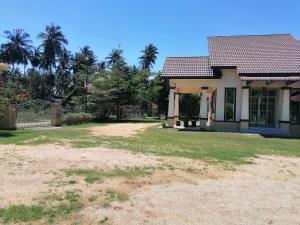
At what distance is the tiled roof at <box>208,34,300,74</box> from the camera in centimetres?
2466

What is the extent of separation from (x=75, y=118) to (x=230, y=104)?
1100cm

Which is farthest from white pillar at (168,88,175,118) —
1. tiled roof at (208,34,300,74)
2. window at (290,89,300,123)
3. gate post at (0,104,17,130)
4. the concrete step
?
gate post at (0,104,17,130)

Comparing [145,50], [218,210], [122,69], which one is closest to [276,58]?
[122,69]

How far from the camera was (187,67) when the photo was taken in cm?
2666

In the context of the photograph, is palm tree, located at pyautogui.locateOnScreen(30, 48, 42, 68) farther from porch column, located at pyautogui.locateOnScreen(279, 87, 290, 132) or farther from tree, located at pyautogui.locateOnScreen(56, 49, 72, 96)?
porch column, located at pyautogui.locateOnScreen(279, 87, 290, 132)

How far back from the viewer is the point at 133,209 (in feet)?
20.4

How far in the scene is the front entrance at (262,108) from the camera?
25.4 m

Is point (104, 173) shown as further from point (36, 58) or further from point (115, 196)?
point (36, 58)

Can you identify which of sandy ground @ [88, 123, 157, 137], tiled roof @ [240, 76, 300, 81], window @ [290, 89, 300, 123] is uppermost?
tiled roof @ [240, 76, 300, 81]

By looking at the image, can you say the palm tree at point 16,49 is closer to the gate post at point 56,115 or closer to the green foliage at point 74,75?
the green foliage at point 74,75

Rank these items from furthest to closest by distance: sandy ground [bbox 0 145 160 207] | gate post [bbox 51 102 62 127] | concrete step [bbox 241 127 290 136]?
gate post [bbox 51 102 62 127], concrete step [bbox 241 127 290 136], sandy ground [bbox 0 145 160 207]

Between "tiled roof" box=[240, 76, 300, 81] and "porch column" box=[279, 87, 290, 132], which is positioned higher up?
"tiled roof" box=[240, 76, 300, 81]

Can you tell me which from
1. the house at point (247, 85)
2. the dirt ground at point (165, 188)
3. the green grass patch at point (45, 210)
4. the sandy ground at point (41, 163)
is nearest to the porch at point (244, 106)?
the house at point (247, 85)

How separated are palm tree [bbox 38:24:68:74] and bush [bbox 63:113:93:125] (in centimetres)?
4014
